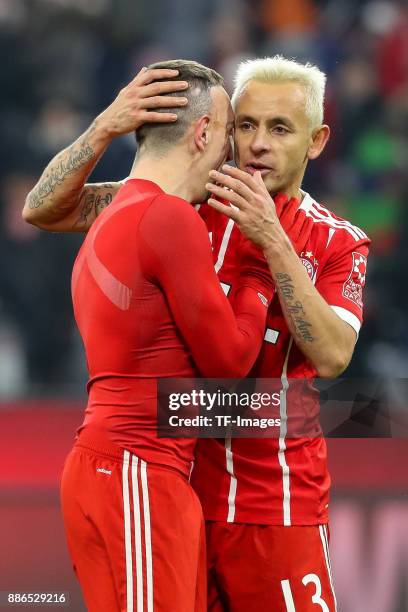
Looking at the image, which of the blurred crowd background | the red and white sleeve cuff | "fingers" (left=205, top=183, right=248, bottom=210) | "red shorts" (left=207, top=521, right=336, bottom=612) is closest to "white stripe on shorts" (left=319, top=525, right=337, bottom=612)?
"red shorts" (left=207, top=521, right=336, bottom=612)

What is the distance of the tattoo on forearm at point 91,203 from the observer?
340 cm

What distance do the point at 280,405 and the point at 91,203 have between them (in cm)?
93

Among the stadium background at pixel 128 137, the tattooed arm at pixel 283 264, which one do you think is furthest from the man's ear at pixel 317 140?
the stadium background at pixel 128 137

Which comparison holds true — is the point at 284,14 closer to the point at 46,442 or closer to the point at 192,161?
the point at 46,442

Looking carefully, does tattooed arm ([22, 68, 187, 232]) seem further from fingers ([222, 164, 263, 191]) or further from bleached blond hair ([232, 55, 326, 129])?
bleached blond hair ([232, 55, 326, 129])

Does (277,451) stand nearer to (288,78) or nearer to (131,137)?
(288,78)

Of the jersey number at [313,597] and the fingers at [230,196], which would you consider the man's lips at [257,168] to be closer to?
the fingers at [230,196]

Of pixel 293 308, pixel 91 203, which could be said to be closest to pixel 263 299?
pixel 293 308

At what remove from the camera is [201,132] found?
2898mm

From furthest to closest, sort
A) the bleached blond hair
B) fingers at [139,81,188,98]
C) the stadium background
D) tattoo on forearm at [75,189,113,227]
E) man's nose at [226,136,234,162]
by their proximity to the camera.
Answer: the stadium background < tattoo on forearm at [75,189,113,227] < the bleached blond hair < man's nose at [226,136,234,162] < fingers at [139,81,188,98]

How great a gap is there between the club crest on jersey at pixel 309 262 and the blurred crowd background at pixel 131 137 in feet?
13.3

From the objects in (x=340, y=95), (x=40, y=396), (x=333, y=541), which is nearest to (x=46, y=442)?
(x=40, y=396)

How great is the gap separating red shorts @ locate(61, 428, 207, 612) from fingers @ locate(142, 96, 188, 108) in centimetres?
91

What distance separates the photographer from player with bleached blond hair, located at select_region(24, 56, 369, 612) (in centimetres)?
298
